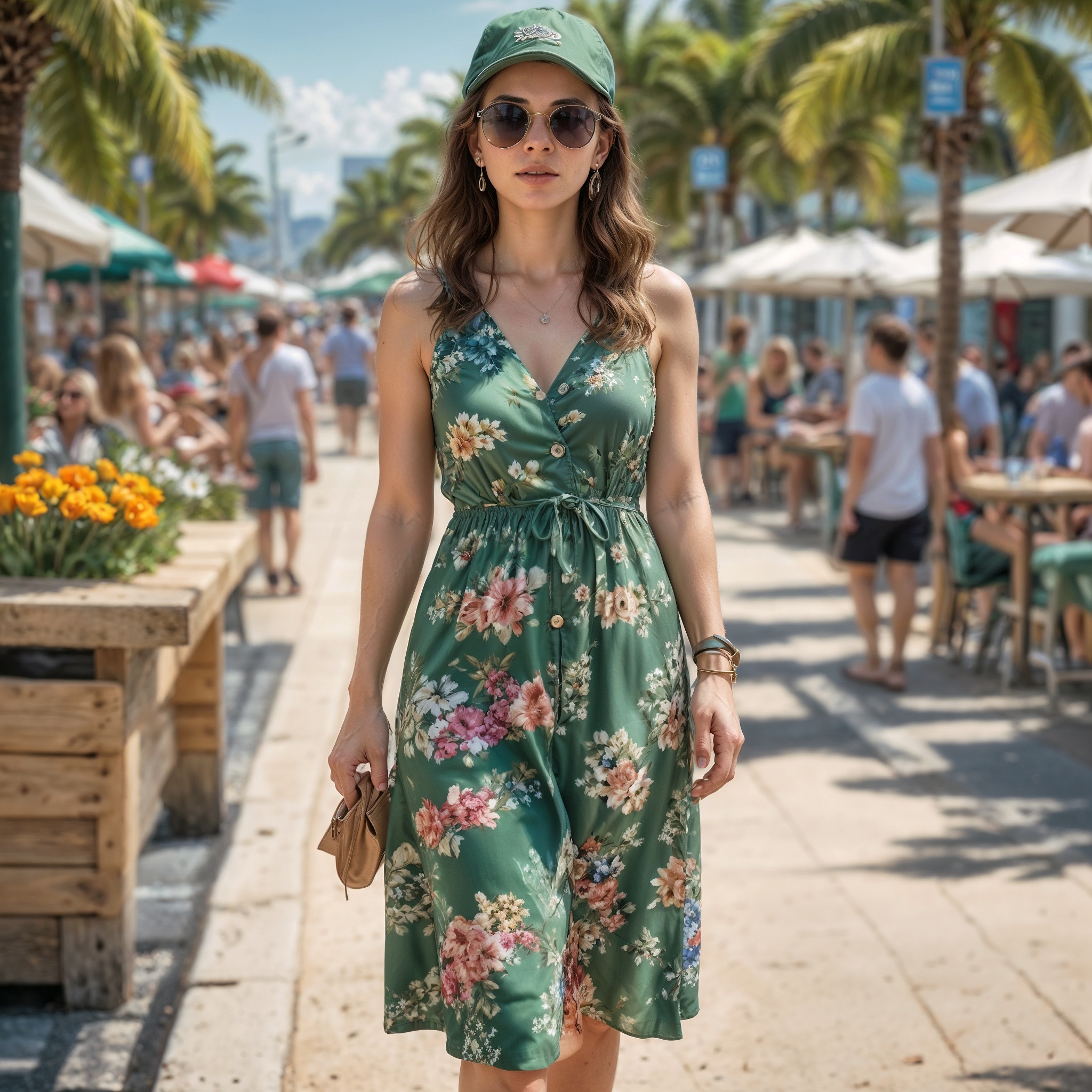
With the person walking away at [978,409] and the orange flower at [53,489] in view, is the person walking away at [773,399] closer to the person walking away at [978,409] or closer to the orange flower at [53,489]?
the person walking away at [978,409]

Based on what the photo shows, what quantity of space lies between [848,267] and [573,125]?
14.1 m

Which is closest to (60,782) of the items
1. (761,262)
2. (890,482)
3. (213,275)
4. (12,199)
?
(12,199)

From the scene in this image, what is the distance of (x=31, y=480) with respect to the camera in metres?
4.01

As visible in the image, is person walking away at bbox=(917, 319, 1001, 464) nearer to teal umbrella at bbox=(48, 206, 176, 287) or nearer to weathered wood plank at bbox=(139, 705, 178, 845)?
teal umbrella at bbox=(48, 206, 176, 287)

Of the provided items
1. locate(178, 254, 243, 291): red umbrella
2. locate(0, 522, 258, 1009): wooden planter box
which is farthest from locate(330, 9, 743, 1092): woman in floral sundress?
locate(178, 254, 243, 291): red umbrella

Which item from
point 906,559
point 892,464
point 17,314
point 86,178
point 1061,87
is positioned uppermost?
point 1061,87

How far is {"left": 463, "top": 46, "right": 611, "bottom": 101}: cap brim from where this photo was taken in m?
2.34

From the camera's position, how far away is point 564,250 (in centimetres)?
250

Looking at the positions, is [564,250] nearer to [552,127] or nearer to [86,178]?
[552,127]

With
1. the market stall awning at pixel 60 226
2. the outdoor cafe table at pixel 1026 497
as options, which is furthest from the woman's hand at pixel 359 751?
the market stall awning at pixel 60 226

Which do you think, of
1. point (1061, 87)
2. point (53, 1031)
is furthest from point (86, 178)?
point (53, 1031)

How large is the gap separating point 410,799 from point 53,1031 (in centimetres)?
194

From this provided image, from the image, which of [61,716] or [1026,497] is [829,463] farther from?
[61,716]

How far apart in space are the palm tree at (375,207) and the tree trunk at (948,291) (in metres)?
56.3
